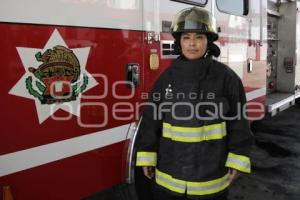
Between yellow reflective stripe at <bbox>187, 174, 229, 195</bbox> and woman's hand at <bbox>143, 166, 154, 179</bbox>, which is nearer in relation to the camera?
yellow reflective stripe at <bbox>187, 174, 229, 195</bbox>

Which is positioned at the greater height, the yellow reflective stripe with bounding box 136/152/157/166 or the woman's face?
the woman's face

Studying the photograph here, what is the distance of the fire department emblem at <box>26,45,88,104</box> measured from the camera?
1993mm

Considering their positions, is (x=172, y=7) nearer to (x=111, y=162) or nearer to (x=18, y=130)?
(x=111, y=162)

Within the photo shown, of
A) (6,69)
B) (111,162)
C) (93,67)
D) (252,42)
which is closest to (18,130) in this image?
(6,69)

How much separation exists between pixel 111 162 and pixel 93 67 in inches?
24.3

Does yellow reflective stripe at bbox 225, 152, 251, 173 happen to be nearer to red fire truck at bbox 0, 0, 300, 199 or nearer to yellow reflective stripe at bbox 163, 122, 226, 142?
yellow reflective stripe at bbox 163, 122, 226, 142

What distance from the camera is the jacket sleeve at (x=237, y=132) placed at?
1.92 m

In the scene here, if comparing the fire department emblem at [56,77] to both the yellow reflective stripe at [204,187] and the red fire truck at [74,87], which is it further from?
the yellow reflective stripe at [204,187]

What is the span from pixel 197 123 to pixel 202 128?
0.12 ft

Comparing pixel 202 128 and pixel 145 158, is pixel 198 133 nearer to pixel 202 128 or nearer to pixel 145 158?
pixel 202 128

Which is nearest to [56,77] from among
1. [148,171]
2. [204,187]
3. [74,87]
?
[74,87]

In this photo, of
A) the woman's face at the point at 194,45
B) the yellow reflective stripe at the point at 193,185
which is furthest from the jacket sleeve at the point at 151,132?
the woman's face at the point at 194,45

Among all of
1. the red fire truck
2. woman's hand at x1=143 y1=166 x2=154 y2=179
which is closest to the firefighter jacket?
woman's hand at x1=143 y1=166 x2=154 y2=179

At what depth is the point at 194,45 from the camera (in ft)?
6.52
